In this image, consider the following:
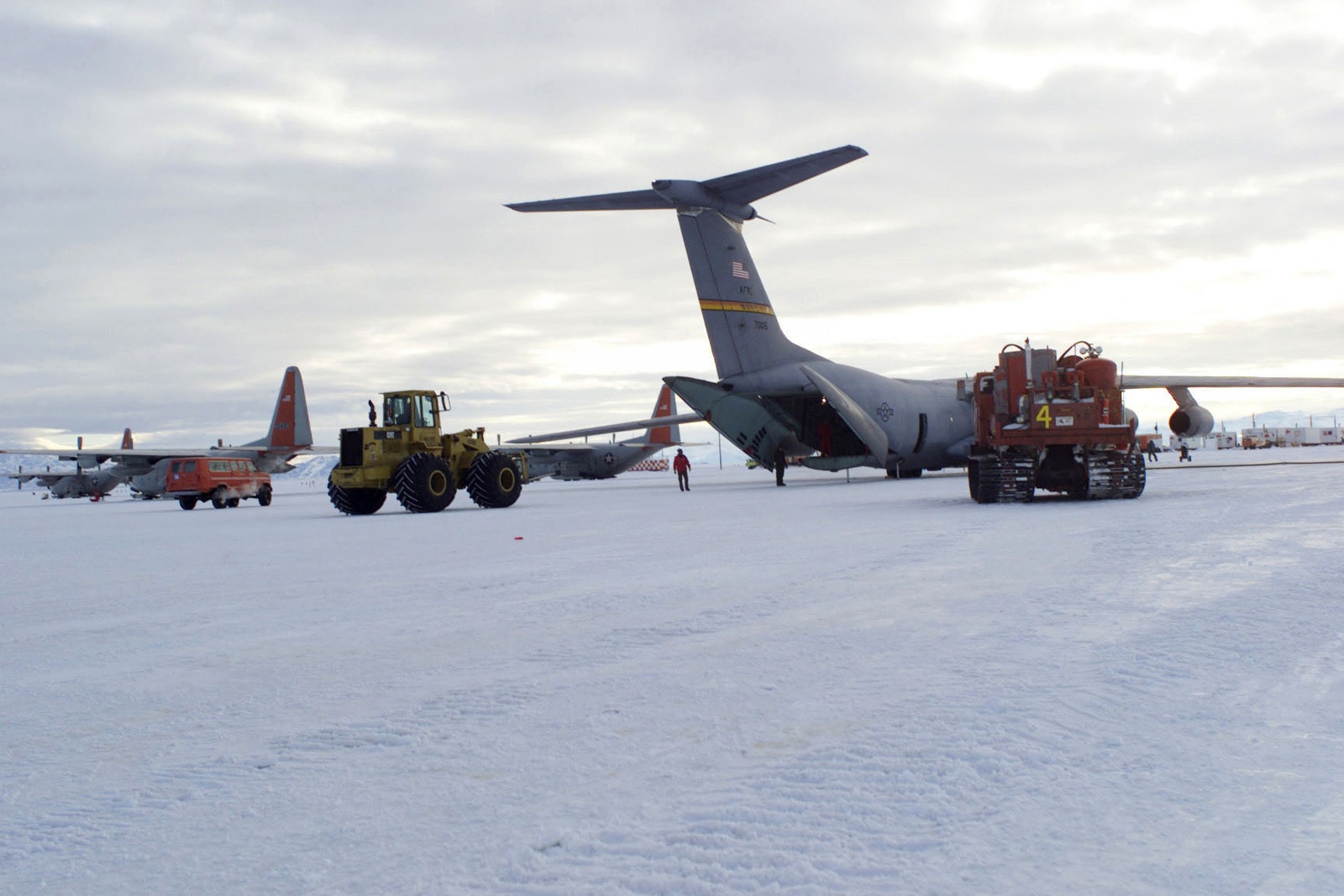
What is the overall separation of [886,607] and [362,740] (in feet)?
11.0

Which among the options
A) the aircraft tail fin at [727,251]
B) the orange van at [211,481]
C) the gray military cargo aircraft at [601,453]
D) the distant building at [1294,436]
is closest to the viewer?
the aircraft tail fin at [727,251]

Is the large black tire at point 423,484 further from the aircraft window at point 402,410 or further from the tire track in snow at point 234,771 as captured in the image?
the tire track in snow at point 234,771

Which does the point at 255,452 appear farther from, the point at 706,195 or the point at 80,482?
the point at 706,195

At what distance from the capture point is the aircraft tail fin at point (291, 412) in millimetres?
42312

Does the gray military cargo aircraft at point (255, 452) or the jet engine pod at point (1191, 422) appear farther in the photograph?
the gray military cargo aircraft at point (255, 452)

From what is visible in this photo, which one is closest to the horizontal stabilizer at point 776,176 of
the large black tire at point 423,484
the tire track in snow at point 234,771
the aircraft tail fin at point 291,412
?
the large black tire at point 423,484

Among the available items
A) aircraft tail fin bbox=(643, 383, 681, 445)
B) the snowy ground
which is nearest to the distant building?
aircraft tail fin bbox=(643, 383, 681, 445)

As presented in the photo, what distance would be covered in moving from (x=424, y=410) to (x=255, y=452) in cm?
2318

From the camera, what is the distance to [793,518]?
1336 centimetres

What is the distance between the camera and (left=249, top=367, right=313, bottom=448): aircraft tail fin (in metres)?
42.3

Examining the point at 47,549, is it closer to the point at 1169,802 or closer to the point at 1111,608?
the point at 1111,608

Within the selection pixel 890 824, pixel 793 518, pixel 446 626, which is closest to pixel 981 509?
pixel 793 518

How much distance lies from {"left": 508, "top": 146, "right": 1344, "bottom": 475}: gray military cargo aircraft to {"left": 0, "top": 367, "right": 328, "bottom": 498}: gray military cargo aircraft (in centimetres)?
1726

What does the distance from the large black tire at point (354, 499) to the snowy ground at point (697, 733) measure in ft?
41.5
